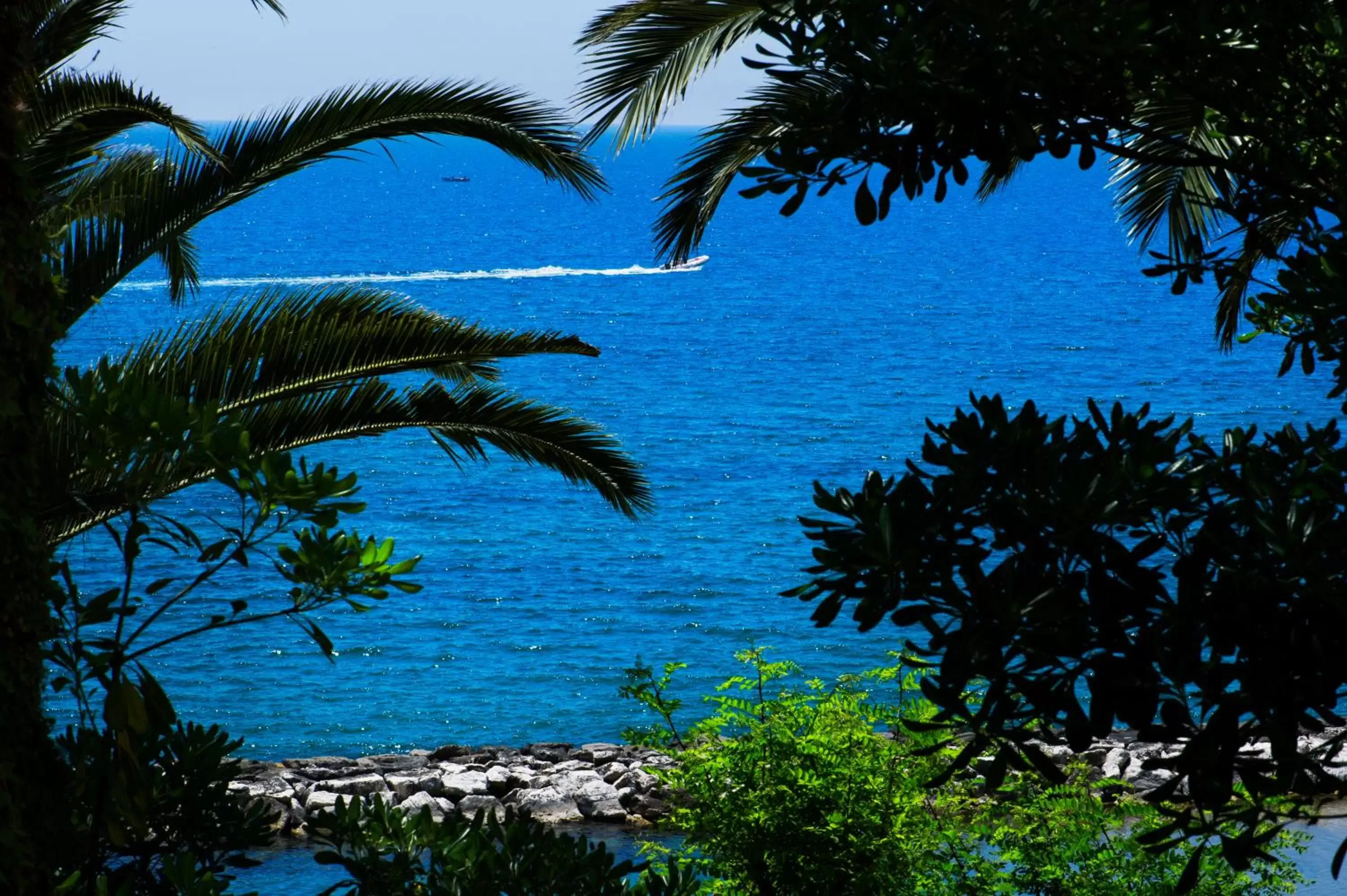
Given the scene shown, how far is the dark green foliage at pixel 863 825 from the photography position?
5160 millimetres

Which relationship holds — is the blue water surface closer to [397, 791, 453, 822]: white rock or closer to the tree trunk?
[397, 791, 453, 822]: white rock

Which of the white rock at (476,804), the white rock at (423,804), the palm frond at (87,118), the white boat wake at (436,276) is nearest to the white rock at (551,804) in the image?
the white rock at (476,804)

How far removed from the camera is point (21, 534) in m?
2.59

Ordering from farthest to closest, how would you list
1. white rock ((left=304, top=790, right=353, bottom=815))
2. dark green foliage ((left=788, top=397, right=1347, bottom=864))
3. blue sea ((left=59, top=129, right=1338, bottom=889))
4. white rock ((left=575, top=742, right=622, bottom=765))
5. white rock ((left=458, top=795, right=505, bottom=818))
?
blue sea ((left=59, top=129, right=1338, bottom=889)), white rock ((left=575, top=742, right=622, bottom=765)), white rock ((left=458, top=795, right=505, bottom=818)), white rock ((left=304, top=790, right=353, bottom=815)), dark green foliage ((left=788, top=397, right=1347, bottom=864))

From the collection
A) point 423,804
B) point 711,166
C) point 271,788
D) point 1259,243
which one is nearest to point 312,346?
point 711,166

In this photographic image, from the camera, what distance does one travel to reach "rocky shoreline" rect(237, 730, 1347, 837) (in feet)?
30.4

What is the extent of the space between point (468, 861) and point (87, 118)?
4.90 m

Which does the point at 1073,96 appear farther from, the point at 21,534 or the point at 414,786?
the point at 414,786

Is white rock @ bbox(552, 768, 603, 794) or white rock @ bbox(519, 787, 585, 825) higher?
white rock @ bbox(552, 768, 603, 794)

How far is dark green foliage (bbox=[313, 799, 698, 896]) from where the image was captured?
2914 mm

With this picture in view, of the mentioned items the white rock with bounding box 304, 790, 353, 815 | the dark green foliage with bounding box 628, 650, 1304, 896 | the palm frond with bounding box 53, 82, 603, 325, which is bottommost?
the white rock with bounding box 304, 790, 353, 815

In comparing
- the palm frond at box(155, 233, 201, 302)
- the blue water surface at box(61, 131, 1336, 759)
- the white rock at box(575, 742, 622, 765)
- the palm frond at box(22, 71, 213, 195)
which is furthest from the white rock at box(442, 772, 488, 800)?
the palm frond at box(22, 71, 213, 195)

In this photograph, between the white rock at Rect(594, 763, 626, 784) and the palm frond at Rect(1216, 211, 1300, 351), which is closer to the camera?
the palm frond at Rect(1216, 211, 1300, 351)

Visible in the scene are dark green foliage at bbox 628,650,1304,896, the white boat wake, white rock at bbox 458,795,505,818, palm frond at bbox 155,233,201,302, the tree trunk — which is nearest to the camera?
the tree trunk
